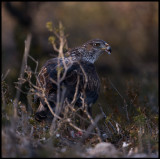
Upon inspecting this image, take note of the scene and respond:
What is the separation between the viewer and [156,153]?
413cm

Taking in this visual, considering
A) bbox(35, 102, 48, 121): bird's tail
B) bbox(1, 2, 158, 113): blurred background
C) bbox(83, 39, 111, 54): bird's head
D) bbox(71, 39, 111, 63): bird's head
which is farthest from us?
bbox(1, 2, 158, 113): blurred background

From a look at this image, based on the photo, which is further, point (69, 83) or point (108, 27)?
point (108, 27)

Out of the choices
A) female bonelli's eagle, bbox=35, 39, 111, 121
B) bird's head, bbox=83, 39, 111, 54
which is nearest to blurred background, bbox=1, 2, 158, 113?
bird's head, bbox=83, 39, 111, 54

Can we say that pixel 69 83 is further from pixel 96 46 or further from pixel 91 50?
pixel 96 46

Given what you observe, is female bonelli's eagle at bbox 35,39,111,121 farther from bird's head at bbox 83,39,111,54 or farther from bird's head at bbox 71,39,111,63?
bird's head at bbox 83,39,111,54

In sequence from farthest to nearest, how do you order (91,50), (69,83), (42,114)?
(91,50) < (69,83) < (42,114)

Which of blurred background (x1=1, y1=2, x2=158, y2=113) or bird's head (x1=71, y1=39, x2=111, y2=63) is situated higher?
blurred background (x1=1, y1=2, x2=158, y2=113)

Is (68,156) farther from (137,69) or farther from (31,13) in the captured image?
(137,69)

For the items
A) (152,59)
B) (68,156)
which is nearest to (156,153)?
(68,156)

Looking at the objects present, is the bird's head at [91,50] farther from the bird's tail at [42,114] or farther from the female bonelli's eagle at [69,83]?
the bird's tail at [42,114]

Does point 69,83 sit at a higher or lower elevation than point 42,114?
higher

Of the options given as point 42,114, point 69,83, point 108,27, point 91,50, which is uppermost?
point 108,27

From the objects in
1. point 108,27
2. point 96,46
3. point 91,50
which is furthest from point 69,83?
point 108,27

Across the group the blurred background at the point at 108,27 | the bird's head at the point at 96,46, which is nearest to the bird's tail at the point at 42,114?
the bird's head at the point at 96,46
